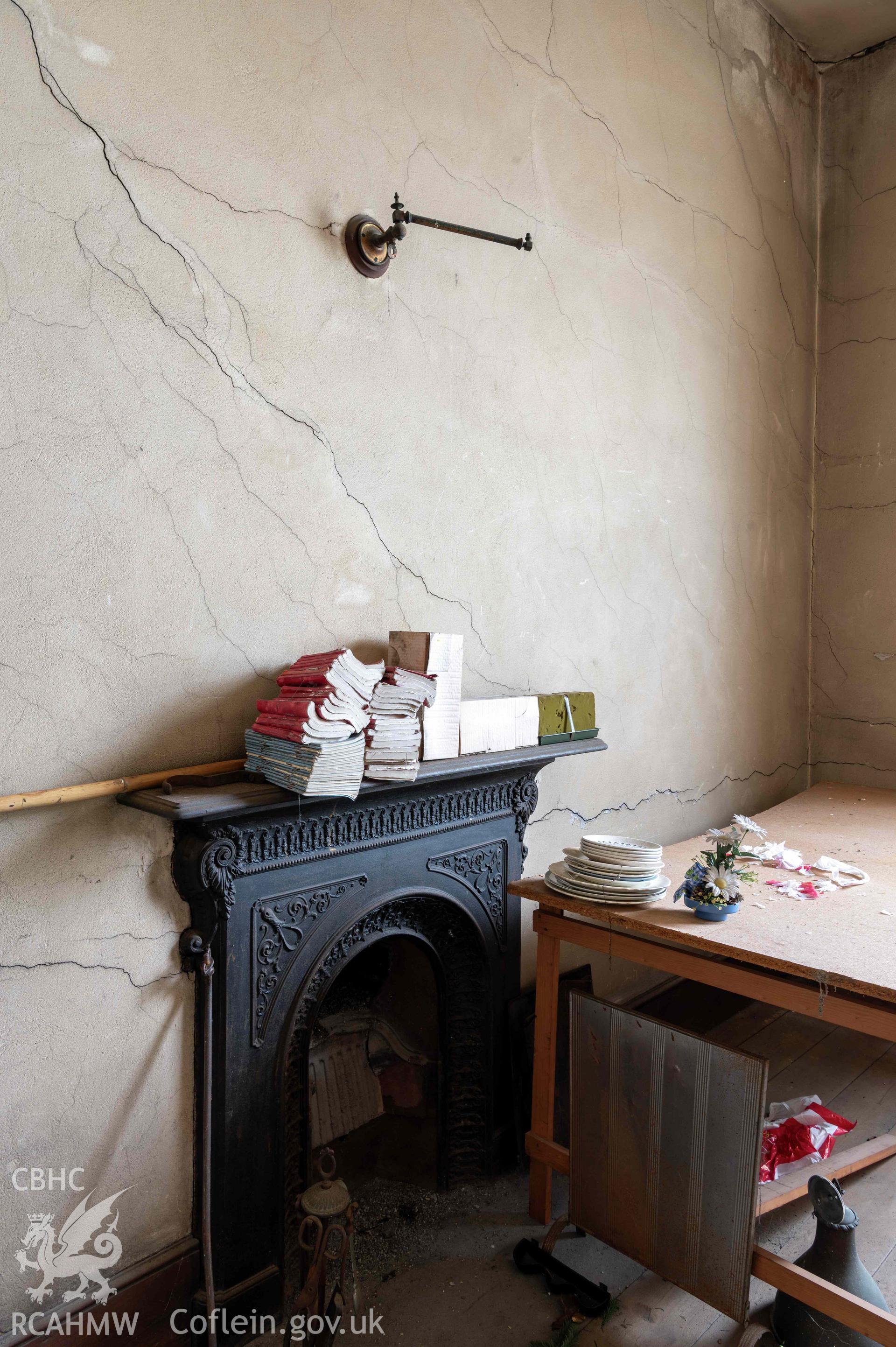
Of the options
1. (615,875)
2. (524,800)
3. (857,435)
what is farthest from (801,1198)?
(857,435)

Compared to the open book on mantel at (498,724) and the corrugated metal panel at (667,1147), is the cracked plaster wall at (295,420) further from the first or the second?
the corrugated metal panel at (667,1147)

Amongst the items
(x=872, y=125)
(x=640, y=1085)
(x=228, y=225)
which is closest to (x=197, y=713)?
(x=228, y=225)

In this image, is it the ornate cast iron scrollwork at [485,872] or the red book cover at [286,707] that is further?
the ornate cast iron scrollwork at [485,872]

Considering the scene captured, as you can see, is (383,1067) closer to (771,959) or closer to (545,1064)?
(545,1064)

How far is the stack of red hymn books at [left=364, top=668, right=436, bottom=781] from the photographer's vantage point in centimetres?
169

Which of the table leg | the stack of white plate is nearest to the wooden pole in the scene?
the stack of white plate

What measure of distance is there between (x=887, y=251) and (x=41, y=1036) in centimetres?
405

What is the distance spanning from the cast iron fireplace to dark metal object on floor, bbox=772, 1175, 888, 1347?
779 millimetres

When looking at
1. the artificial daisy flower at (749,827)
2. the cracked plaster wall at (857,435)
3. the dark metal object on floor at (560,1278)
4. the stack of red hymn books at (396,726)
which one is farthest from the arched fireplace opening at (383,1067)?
the cracked plaster wall at (857,435)

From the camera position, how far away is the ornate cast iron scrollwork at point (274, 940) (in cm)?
168

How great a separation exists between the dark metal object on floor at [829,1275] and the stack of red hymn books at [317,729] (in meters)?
1.25

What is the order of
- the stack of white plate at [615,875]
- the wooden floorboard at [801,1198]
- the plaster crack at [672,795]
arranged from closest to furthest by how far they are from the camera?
the wooden floorboard at [801,1198]
the stack of white plate at [615,875]
the plaster crack at [672,795]

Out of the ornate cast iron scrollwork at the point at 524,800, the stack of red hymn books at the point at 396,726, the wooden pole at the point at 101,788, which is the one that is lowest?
the ornate cast iron scrollwork at the point at 524,800

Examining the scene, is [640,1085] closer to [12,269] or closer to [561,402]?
[561,402]
